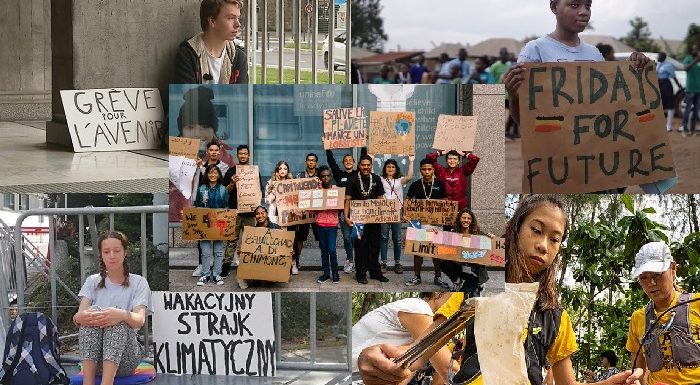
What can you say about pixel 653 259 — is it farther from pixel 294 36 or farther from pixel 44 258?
pixel 44 258

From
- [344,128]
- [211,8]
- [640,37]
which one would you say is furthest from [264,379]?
[640,37]

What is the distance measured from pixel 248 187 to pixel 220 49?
126 centimetres

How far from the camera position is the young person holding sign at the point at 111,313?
545 cm

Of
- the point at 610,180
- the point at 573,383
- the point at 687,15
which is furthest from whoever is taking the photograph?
the point at 687,15

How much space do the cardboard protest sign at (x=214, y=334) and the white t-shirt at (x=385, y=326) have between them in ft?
1.26

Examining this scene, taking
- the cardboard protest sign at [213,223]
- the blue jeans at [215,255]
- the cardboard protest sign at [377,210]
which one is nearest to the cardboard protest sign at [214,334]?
the blue jeans at [215,255]

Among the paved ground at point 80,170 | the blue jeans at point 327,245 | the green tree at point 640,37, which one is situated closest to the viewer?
the blue jeans at point 327,245

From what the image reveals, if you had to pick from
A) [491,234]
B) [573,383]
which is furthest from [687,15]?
[573,383]

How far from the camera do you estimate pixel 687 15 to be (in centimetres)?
605

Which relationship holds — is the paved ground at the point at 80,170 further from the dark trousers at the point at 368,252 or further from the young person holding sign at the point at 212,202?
the dark trousers at the point at 368,252

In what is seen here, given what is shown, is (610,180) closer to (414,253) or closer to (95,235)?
(414,253)

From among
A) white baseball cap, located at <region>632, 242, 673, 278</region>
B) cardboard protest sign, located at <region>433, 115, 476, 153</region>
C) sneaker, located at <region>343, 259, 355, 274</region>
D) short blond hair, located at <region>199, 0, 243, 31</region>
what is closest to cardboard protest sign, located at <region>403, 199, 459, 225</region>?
cardboard protest sign, located at <region>433, 115, 476, 153</region>

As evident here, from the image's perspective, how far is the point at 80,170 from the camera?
6.35 m

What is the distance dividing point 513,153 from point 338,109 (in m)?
0.83
